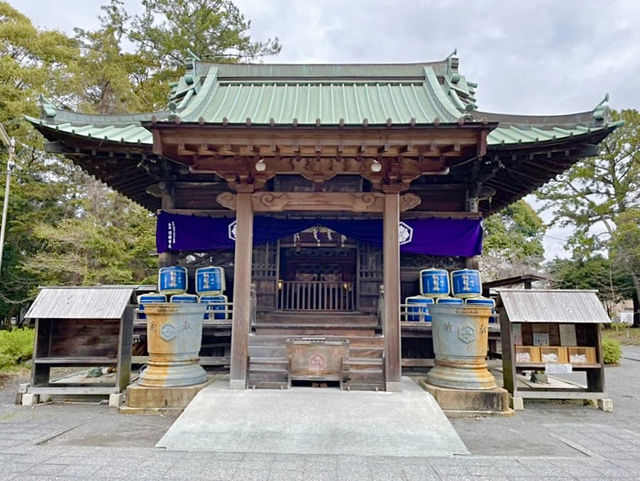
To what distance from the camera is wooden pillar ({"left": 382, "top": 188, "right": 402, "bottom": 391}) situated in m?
5.39

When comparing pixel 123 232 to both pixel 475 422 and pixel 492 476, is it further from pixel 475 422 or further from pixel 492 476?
pixel 492 476

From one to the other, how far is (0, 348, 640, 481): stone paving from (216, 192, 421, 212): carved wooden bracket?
10.0ft

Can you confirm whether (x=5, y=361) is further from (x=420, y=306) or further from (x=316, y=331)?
(x=420, y=306)

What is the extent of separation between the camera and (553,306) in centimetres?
576

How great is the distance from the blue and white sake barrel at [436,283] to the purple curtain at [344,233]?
367 mm

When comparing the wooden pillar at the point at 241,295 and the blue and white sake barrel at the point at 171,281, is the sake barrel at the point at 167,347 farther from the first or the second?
the blue and white sake barrel at the point at 171,281

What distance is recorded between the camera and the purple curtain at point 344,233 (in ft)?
24.9

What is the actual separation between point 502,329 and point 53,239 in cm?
1326

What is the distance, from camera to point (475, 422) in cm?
487

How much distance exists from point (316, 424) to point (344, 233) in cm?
429

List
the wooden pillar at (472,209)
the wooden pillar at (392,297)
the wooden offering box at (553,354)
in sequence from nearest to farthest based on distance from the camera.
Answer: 1. the wooden pillar at (392,297)
2. the wooden offering box at (553,354)
3. the wooden pillar at (472,209)

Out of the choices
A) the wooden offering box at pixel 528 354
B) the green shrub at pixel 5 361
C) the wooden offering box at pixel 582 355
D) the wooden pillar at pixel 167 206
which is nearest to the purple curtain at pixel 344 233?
the wooden pillar at pixel 167 206

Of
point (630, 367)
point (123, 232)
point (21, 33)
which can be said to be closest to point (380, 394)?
point (630, 367)

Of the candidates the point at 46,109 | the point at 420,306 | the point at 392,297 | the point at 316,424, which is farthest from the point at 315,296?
the point at 46,109
